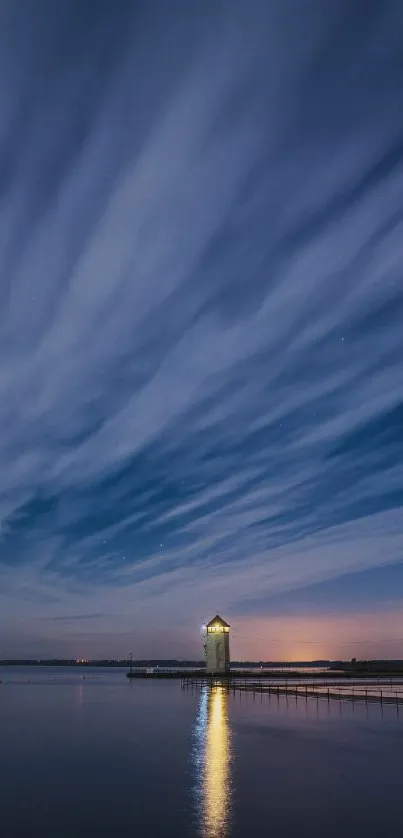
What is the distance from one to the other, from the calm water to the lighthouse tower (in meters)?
42.4

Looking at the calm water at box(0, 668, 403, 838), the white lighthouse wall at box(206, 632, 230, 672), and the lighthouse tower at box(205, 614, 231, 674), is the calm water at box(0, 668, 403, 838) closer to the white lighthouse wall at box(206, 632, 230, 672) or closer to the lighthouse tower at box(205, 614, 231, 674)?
the lighthouse tower at box(205, 614, 231, 674)

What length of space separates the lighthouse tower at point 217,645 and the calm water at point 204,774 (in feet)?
139

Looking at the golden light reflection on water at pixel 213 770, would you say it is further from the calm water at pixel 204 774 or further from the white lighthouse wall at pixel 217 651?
the white lighthouse wall at pixel 217 651

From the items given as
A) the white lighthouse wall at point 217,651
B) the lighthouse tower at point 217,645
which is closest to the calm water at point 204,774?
the lighthouse tower at point 217,645

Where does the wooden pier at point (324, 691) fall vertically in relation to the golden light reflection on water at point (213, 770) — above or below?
below

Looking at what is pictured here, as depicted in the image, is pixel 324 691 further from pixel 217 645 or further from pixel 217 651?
pixel 217 651

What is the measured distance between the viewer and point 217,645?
117375 mm

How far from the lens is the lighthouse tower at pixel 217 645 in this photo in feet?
371

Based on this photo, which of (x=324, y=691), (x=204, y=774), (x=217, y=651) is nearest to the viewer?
(x=204, y=774)

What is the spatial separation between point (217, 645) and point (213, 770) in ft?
266

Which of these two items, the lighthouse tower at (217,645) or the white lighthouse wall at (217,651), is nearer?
the lighthouse tower at (217,645)

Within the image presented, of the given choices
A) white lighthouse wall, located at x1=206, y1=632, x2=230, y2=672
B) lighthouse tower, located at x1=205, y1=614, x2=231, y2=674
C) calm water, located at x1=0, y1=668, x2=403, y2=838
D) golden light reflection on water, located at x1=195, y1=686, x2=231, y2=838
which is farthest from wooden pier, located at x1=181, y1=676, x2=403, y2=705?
golden light reflection on water, located at x1=195, y1=686, x2=231, y2=838

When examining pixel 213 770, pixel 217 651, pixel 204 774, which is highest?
pixel 204 774

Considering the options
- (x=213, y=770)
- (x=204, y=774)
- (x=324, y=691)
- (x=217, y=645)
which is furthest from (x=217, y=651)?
(x=204, y=774)
